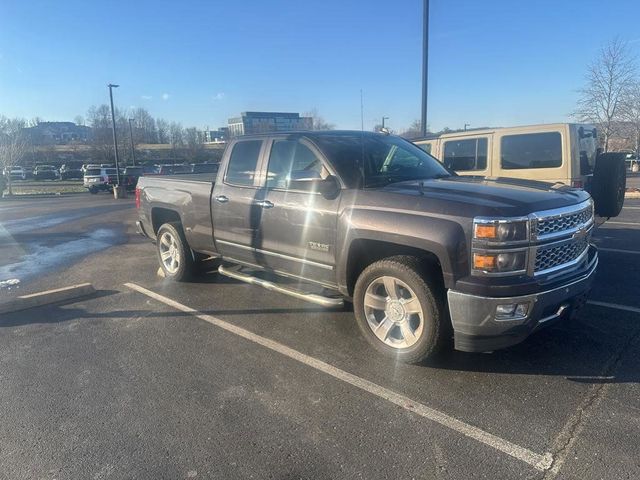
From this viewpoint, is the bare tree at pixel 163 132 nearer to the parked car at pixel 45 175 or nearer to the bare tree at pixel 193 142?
the bare tree at pixel 193 142

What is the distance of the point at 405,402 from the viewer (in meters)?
3.26

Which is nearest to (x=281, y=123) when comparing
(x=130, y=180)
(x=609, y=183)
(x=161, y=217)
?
(x=161, y=217)

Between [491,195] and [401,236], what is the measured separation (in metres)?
0.73

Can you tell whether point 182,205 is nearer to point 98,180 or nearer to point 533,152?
point 533,152

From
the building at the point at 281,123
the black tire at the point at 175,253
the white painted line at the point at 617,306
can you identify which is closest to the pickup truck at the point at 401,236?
the black tire at the point at 175,253

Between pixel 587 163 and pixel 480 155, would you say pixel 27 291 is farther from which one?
pixel 587 163

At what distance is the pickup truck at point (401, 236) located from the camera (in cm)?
322

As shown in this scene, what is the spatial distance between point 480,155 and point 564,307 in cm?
622

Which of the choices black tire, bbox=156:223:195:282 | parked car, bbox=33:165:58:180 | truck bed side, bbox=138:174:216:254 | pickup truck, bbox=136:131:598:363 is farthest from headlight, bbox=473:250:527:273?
parked car, bbox=33:165:58:180

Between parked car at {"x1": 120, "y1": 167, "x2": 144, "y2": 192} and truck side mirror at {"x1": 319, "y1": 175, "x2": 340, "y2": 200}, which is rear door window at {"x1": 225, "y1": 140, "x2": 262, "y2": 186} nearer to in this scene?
truck side mirror at {"x1": 319, "y1": 175, "x2": 340, "y2": 200}

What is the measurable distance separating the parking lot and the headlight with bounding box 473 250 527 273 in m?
0.91

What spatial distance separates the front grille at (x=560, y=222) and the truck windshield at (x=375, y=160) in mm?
1424

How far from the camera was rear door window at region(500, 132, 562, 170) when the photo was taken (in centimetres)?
811

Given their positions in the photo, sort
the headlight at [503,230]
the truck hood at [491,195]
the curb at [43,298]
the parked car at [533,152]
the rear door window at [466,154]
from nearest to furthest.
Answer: the headlight at [503,230] → the truck hood at [491,195] → the curb at [43,298] → the parked car at [533,152] → the rear door window at [466,154]
